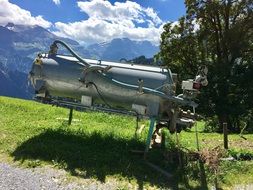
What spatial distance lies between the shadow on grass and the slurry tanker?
1.04 metres

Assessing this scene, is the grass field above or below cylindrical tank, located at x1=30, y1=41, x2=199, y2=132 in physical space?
below

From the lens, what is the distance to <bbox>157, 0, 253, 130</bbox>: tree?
35.9 metres

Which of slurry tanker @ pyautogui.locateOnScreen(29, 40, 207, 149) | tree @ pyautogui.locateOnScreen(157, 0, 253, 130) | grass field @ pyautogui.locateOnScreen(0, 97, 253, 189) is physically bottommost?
grass field @ pyautogui.locateOnScreen(0, 97, 253, 189)

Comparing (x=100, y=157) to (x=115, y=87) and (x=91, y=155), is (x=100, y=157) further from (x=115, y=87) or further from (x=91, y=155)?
(x=115, y=87)

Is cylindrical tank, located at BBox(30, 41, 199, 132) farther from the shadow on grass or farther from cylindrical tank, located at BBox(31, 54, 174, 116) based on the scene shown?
the shadow on grass

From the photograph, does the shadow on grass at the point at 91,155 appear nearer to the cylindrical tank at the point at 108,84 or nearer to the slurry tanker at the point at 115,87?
the slurry tanker at the point at 115,87

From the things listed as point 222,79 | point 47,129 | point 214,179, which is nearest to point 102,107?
point 47,129

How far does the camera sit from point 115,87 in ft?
46.4

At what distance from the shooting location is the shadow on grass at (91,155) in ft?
39.1

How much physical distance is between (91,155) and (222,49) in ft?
87.0

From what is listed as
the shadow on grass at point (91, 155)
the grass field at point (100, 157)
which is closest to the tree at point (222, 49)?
the grass field at point (100, 157)

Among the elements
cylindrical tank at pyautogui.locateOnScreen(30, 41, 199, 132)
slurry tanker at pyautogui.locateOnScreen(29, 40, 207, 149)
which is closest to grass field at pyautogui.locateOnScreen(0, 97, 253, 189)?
slurry tanker at pyautogui.locateOnScreen(29, 40, 207, 149)

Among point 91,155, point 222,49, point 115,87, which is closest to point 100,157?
point 91,155

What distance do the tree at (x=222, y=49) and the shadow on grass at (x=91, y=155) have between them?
2260 centimetres
